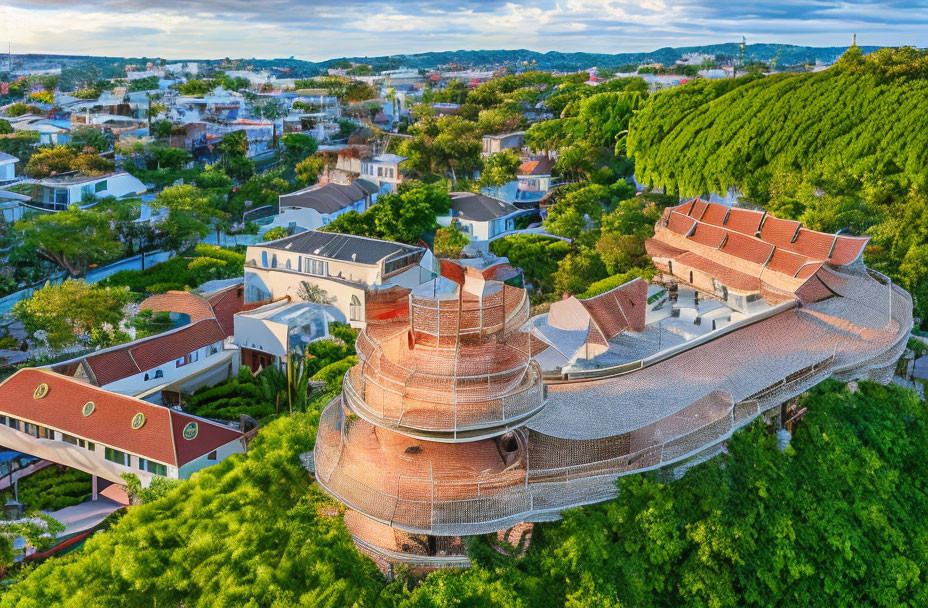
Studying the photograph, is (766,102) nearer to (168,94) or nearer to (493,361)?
(493,361)

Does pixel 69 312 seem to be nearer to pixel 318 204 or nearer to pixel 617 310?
pixel 617 310

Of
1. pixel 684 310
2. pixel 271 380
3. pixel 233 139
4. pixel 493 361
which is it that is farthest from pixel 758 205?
pixel 233 139

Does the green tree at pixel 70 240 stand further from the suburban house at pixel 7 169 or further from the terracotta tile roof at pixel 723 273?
the terracotta tile roof at pixel 723 273

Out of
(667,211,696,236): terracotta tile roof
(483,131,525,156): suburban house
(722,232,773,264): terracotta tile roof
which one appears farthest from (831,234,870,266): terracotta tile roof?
(483,131,525,156): suburban house

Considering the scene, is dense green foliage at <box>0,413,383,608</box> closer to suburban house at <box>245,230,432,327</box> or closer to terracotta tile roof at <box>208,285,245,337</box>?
terracotta tile roof at <box>208,285,245,337</box>

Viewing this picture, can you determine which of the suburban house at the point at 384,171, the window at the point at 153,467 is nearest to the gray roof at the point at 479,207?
the suburban house at the point at 384,171

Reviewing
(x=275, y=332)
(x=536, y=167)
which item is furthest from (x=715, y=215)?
(x=536, y=167)
